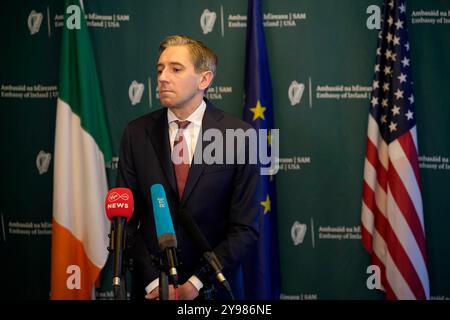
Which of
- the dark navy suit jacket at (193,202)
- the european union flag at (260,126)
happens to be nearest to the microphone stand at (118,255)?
the dark navy suit jacket at (193,202)

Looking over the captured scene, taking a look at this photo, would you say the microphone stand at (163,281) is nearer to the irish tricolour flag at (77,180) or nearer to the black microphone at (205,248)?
the black microphone at (205,248)

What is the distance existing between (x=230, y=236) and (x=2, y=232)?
272 centimetres

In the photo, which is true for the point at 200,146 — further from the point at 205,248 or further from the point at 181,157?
the point at 205,248

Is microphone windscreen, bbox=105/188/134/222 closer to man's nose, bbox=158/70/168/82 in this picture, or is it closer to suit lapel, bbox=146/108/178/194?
suit lapel, bbox=146/108/178/194

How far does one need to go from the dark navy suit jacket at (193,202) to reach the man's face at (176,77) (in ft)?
0.52

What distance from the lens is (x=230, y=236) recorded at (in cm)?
261

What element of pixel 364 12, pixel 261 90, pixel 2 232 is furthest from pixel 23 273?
pixel 364 12

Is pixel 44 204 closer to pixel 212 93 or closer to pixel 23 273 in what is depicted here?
pixel 23 273

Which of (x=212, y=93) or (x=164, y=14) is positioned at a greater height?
(x=164, y=14)

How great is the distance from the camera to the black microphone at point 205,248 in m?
1.73

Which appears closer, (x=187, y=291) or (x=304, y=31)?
(x=187, y=291)

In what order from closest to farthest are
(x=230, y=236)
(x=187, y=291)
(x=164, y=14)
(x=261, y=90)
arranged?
(x=187, y=291)
(x=230, y=236)
(x=261, y=90)
(x=164, y=14)

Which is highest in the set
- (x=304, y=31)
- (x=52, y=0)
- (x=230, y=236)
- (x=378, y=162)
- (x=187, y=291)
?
(x=52, y=0)

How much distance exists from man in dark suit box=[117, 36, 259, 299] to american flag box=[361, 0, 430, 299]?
69.2 inches
